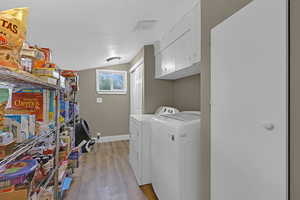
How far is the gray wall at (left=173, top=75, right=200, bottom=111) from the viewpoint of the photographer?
6.79 ft

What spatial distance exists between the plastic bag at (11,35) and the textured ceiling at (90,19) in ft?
1.31

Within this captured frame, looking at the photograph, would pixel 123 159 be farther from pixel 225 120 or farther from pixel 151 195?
pixel 225 120

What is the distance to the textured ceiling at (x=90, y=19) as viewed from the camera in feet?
3.69

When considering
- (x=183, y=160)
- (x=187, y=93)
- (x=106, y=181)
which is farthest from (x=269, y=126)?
(x=106, y=181)

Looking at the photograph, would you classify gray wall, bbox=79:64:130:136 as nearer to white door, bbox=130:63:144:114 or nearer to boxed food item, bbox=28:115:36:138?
white door, bbox=130:63:144:114

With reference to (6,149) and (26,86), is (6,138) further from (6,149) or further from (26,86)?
(26,86)

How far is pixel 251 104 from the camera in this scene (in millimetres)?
722

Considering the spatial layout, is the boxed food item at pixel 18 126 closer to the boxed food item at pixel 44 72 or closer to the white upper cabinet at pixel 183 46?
the boxed food item at pixel 44 72

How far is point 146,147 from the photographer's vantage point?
197cm

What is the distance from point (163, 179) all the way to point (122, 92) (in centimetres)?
314

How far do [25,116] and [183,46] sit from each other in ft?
5.53

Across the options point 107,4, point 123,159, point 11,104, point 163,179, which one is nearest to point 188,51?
point 107,4
